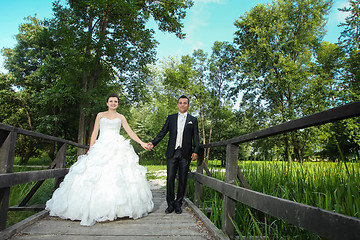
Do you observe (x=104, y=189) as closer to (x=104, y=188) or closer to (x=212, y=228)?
(x=104, y=188)

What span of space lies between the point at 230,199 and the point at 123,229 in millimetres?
1378

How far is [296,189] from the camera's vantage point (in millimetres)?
2713

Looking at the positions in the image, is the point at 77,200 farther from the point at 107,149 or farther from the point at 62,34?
the point at 62,34

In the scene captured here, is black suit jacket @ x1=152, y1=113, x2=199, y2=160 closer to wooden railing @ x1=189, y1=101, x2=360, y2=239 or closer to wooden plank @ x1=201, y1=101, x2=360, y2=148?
wooden railing @ x1=189, y1=101, x2=360, y2=239

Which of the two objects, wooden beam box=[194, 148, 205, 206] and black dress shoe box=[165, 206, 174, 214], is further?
wooden beam box=[194, 148, 205, 206]

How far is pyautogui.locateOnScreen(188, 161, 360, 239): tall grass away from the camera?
6.82 feet

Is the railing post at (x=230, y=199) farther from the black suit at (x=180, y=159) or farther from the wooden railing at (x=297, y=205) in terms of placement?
the black suit at (x=180, y=159)

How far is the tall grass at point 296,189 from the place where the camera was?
2080 millimetres

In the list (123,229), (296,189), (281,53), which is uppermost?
(281,53)

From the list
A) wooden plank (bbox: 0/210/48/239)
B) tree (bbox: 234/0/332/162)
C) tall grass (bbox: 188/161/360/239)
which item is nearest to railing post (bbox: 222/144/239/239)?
tall grass (bbox: 188/161/360/239)

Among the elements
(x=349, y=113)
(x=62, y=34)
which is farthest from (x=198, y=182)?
(x=62, y=34)

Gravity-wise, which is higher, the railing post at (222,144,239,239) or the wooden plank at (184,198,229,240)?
the railing post at (222,144,239,239)

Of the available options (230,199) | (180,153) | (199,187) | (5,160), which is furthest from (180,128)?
(5,160)

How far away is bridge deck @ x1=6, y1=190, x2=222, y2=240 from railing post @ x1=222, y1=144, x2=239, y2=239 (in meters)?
0.25
